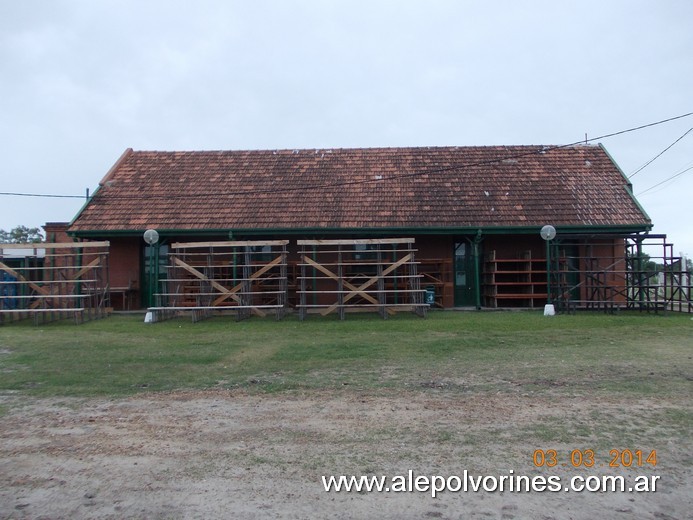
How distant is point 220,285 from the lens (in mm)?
17938

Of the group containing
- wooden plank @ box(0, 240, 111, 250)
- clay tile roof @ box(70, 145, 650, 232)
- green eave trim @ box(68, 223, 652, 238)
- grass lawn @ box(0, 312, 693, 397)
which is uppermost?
clay tile roof @ box(70, 145, 650, 232)

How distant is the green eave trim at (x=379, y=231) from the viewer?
19156mm

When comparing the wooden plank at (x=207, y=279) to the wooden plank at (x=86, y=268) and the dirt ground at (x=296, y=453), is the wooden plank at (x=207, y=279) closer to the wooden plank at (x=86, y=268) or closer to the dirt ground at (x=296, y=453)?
the wooden plank at (x=86, y=268)

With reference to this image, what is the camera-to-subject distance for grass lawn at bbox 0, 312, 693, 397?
8.20m

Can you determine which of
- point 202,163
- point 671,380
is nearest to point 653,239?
point 671,380

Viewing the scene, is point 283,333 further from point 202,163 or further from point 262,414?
point 202,163

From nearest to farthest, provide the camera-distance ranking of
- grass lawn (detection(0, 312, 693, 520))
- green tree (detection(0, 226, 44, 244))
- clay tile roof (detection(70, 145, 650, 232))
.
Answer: grass lawn (detection(0, 312, 693, 520))
clay tile roof (detection(70, 145, 650, 232))
green tree (detection(0, 226, 44, 244))

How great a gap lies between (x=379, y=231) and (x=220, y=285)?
18.8 ft

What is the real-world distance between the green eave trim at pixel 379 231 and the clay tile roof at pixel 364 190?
0.44 ft

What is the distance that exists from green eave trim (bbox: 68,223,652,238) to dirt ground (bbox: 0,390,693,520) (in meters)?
12.0

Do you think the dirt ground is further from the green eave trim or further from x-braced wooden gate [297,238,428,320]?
the green eave trim

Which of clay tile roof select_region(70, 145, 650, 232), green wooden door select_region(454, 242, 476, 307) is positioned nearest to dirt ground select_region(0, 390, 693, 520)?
clay tile roof select_region(70, 145, 650, 232)
